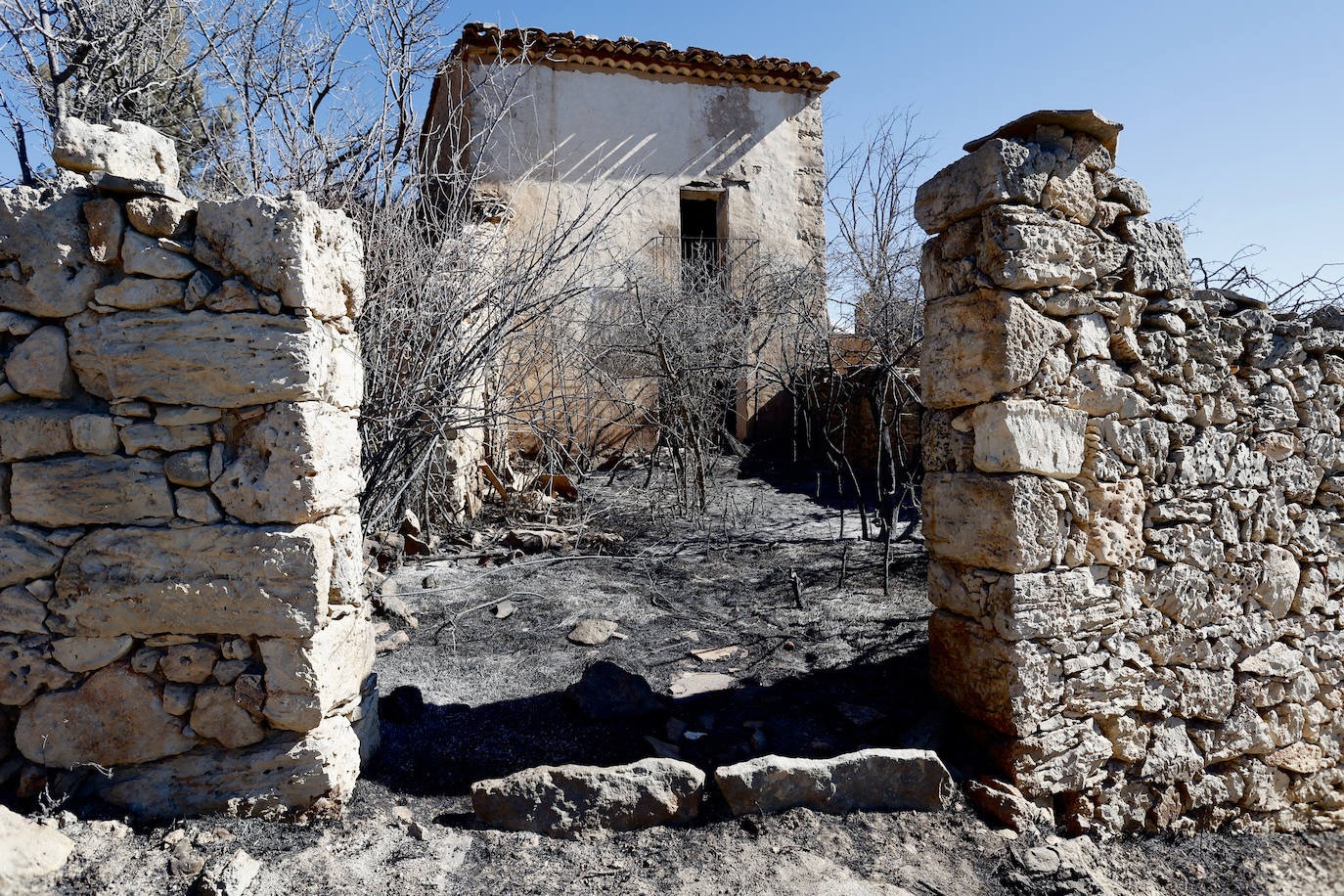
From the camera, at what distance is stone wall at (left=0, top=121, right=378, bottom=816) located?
8.46ft

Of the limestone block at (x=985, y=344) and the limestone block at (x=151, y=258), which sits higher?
the limestone block at (x=151, y=258)

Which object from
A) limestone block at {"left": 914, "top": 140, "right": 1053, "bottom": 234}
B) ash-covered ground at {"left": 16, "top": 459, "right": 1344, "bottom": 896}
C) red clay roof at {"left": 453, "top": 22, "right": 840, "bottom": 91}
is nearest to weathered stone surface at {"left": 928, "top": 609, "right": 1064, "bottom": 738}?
ash-covered ground at {"left": 16, "top": 459, "right": 1344, "bottom": 896}

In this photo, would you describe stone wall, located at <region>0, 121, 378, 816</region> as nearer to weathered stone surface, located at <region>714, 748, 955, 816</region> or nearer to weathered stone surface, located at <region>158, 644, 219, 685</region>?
weathered stone surface, located at <region>158, 644, 219, 685</region>

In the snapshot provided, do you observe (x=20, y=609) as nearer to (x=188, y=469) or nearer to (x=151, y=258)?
(x=188, y=469)

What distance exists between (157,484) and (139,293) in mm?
604

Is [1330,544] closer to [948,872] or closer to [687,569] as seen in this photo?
[948,872]

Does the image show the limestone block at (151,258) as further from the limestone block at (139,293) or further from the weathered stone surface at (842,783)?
the weathered stone surface at (842,783)

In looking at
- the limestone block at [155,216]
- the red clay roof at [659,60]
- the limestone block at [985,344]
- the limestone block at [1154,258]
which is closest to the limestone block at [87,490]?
the limestone block at [155,216]

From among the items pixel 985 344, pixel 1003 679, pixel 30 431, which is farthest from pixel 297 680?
pixel 985 344

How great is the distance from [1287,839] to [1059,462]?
2.17 m

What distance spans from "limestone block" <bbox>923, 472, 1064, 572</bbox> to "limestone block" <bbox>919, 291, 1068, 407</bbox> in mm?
358

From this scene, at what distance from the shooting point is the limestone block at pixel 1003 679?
3.20 meters

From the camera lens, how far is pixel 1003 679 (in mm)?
3230

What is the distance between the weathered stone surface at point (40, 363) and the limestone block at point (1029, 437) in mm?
3233
